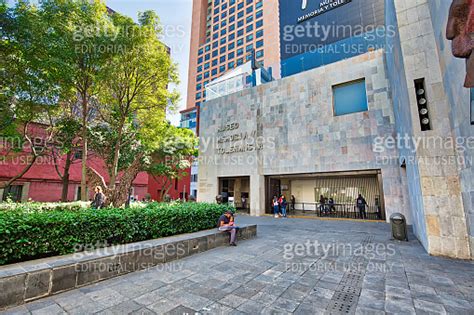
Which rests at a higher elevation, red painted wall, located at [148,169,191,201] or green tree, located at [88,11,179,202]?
green tree, located at [88,11,179,202]

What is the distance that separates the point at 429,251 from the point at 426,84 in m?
4.80

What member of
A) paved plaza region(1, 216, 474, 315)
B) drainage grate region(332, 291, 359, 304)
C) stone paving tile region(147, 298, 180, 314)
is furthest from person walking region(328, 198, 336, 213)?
stone paving tile region(147, 298, 180, 314)

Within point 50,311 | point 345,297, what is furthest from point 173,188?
point 345,297

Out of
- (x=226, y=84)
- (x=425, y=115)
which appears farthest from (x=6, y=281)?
(x=226, y=84)

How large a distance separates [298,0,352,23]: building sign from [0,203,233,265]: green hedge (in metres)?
26.7

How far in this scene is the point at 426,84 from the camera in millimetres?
6414

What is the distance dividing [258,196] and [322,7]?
21.9 metres

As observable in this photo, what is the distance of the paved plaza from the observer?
3248 mm

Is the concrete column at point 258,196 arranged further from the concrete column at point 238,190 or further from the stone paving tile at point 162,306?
the stone paving tile at point 162,306

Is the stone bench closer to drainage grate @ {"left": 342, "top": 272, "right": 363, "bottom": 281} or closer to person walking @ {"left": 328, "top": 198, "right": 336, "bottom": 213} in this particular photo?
drainage grate @ {"left": 342, "top": 272, "right": 363, "bottom": 281}

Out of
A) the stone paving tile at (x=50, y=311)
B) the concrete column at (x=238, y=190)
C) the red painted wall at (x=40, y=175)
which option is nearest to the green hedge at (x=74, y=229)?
the stone paving tile at (x=50, y=311)

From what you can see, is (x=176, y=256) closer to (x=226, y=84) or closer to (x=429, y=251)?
(x=429, y=251)

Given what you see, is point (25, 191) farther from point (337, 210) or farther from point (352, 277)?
point (337, 210)

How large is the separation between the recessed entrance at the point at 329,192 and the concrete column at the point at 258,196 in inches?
18.9
